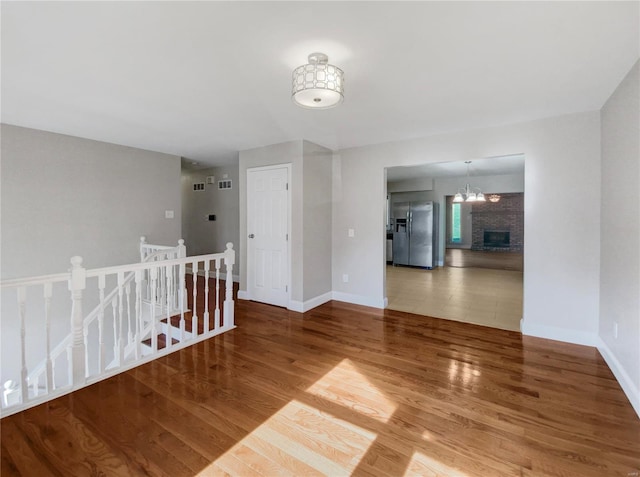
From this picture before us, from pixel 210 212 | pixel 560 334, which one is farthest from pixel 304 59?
pixel 210 212

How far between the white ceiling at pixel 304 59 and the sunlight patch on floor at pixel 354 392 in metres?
2.33

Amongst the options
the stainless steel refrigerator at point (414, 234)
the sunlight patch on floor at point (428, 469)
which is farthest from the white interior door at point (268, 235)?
the stainless steel refrigerator at point (414, 234)

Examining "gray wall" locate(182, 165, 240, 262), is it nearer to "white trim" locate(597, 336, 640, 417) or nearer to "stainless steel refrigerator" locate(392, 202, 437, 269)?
"stainless steel refrigerator" locate(392, 202, 437, 269)

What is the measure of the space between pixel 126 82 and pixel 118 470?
2.60 meters

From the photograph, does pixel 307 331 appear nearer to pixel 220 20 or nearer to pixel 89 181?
pixel 220 20

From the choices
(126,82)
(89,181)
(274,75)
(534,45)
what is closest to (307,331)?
(274,75)

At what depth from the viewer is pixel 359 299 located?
449 centimetres

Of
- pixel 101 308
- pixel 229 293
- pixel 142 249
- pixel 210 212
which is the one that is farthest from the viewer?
pixel 210 212

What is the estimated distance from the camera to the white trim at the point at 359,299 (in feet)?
14.2

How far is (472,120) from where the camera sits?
3.25 m

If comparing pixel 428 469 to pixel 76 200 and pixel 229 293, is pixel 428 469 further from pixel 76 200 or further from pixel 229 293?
pixel 76 200

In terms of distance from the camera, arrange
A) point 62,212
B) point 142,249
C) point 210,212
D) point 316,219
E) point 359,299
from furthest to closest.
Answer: point 210,212, point 142,249, point 359,299, point 316,219, point 62,212

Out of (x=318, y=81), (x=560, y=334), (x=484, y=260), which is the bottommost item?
(x=560, y=334)

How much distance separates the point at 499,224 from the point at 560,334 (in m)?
9.88
